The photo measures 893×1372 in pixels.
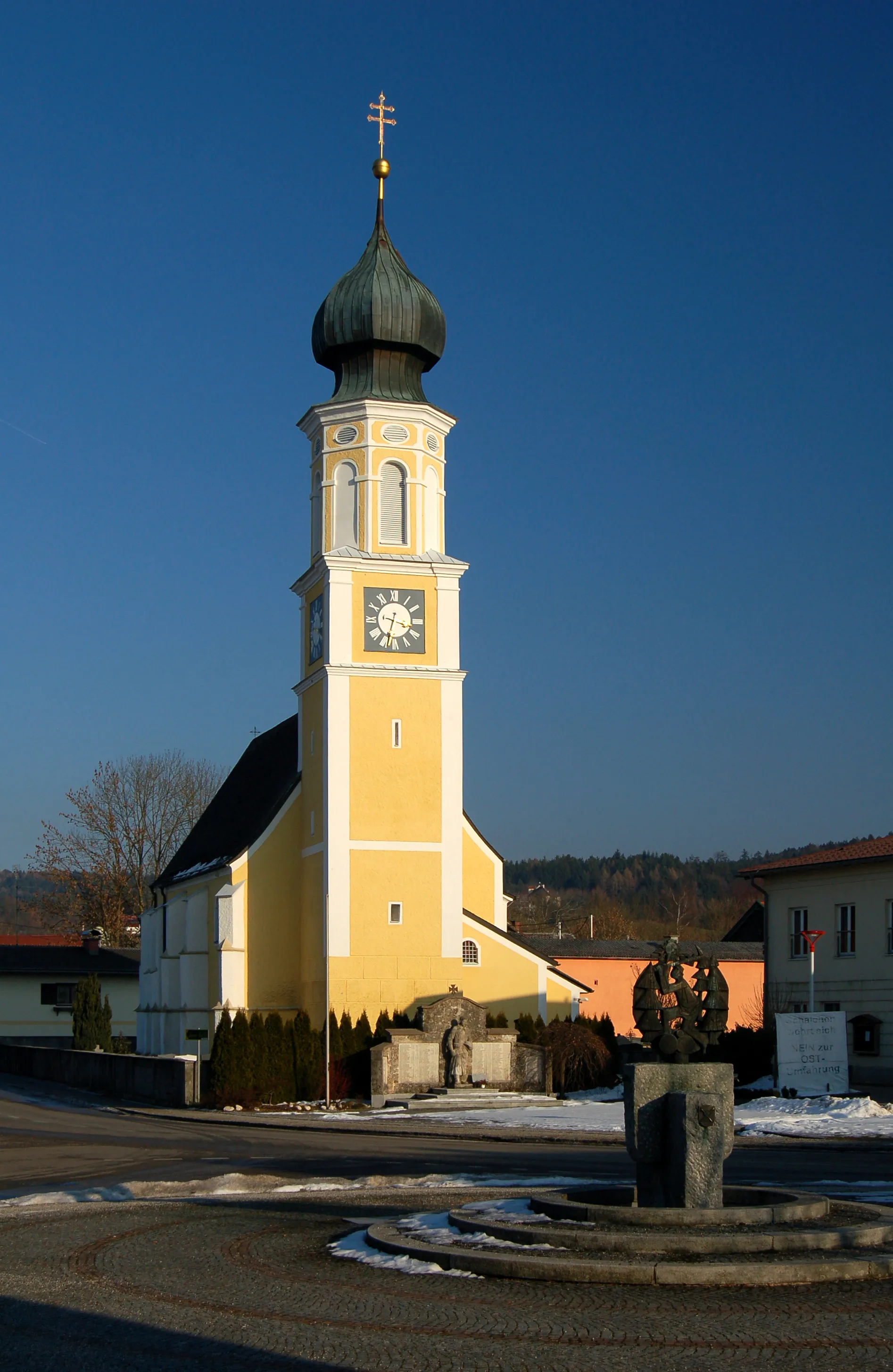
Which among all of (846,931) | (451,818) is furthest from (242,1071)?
(846,931)

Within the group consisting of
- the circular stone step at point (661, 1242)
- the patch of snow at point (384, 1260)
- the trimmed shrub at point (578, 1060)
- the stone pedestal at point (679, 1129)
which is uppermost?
the stone pedestal at point (679, 1129)

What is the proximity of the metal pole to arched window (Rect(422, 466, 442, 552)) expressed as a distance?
950 cm

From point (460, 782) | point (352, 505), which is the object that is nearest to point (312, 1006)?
point (460, 782)

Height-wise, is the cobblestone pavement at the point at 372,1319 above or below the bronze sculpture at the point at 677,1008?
below

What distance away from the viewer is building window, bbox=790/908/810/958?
138ft

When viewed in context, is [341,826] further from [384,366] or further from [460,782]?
[384,366]

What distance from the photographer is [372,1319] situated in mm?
9469

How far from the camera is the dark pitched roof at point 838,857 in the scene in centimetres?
3888

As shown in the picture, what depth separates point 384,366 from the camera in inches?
1625

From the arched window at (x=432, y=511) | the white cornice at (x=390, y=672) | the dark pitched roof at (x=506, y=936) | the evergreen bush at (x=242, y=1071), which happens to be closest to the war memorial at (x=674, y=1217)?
the evergreen bush at (x=242, y=1071)

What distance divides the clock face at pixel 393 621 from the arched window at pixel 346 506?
170 centimetres

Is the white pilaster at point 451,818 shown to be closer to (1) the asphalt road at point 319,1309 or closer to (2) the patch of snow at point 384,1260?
(1) the asphalt road at point 319,1309

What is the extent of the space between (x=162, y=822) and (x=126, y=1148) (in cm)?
4617

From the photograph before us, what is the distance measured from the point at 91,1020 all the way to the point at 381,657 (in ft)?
55.0
